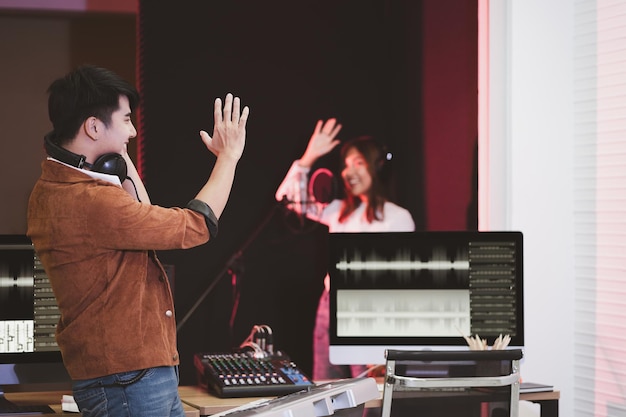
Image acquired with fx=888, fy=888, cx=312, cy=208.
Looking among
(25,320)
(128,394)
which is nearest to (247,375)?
(25,320)

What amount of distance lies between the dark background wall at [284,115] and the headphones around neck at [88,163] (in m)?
1.30

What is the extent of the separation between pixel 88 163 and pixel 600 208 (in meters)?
2.32

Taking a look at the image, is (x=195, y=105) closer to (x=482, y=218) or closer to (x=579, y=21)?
(x=482, y=218)

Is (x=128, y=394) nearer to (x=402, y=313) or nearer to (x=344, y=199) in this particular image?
(x=402, y=313)

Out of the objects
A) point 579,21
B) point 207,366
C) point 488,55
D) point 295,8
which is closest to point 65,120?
point 207,366

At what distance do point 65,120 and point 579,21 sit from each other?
97.5 inches

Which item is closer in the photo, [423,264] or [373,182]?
[423,264]

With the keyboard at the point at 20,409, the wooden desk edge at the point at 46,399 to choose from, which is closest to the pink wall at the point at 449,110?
the wooden desk edge at the point at 46,399

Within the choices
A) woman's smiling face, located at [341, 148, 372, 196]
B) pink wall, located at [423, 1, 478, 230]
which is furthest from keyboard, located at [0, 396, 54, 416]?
pink wall, located at [423, 1, 478, 230]

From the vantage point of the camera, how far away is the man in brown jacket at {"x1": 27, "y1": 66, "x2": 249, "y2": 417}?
6.80 ft

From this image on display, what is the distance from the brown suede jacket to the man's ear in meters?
0.10

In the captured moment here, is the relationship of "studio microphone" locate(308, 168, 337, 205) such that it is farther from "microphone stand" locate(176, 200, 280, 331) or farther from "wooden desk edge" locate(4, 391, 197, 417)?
"wooden desk edge" locate(4, 391, 197, 417)

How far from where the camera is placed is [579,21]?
12.5 ft

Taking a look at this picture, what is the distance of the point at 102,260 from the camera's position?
2.10m
